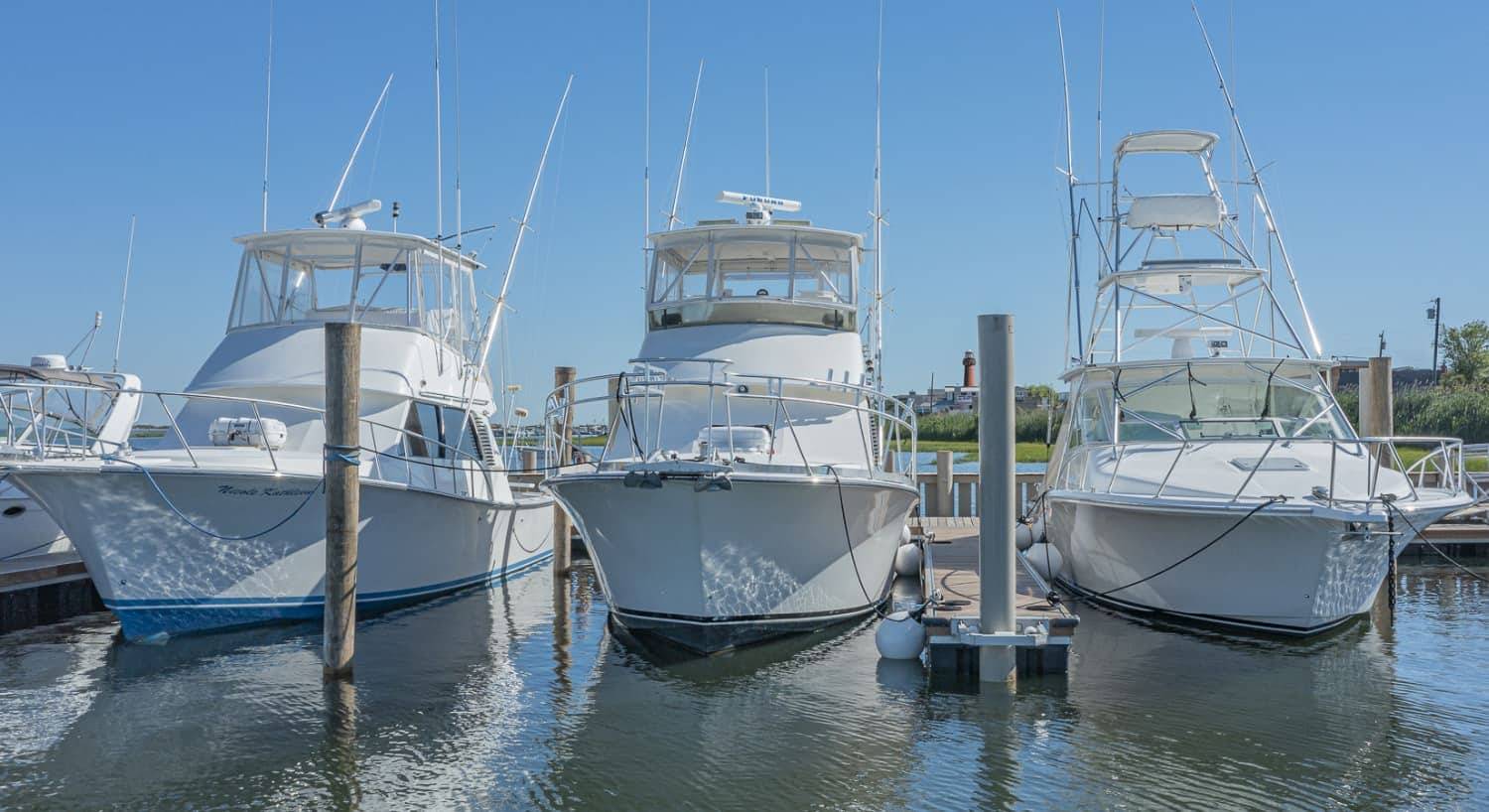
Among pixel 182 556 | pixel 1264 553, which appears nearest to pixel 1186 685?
pixel 1264 553

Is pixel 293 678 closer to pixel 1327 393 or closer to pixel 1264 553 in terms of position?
pixel 1264 553

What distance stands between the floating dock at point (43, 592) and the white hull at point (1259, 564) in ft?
39.4

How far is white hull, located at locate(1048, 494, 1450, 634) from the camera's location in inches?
396

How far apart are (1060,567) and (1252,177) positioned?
5.58 m

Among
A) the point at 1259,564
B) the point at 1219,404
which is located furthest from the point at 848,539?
the point at 1219,404

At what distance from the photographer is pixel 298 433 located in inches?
509

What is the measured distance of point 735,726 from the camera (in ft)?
27.6

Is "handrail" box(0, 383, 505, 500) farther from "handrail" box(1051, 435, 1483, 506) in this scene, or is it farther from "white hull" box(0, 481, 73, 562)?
"handrail" box(1051, 435, 1483, 506)

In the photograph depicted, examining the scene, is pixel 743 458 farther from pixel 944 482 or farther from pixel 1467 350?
pixel 1467 350

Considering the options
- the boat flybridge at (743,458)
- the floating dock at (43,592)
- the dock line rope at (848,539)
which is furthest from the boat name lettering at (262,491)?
the dock line rope at (848,539)

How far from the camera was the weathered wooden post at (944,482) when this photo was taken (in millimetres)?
19203

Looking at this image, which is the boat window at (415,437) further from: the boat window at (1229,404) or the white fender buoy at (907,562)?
the boat window at (1229,404)

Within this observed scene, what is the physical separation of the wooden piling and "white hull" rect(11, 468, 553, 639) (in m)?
9.61

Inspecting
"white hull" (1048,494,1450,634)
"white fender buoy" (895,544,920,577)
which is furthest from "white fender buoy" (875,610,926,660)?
"white fender buoy" (895,544,920,577)
